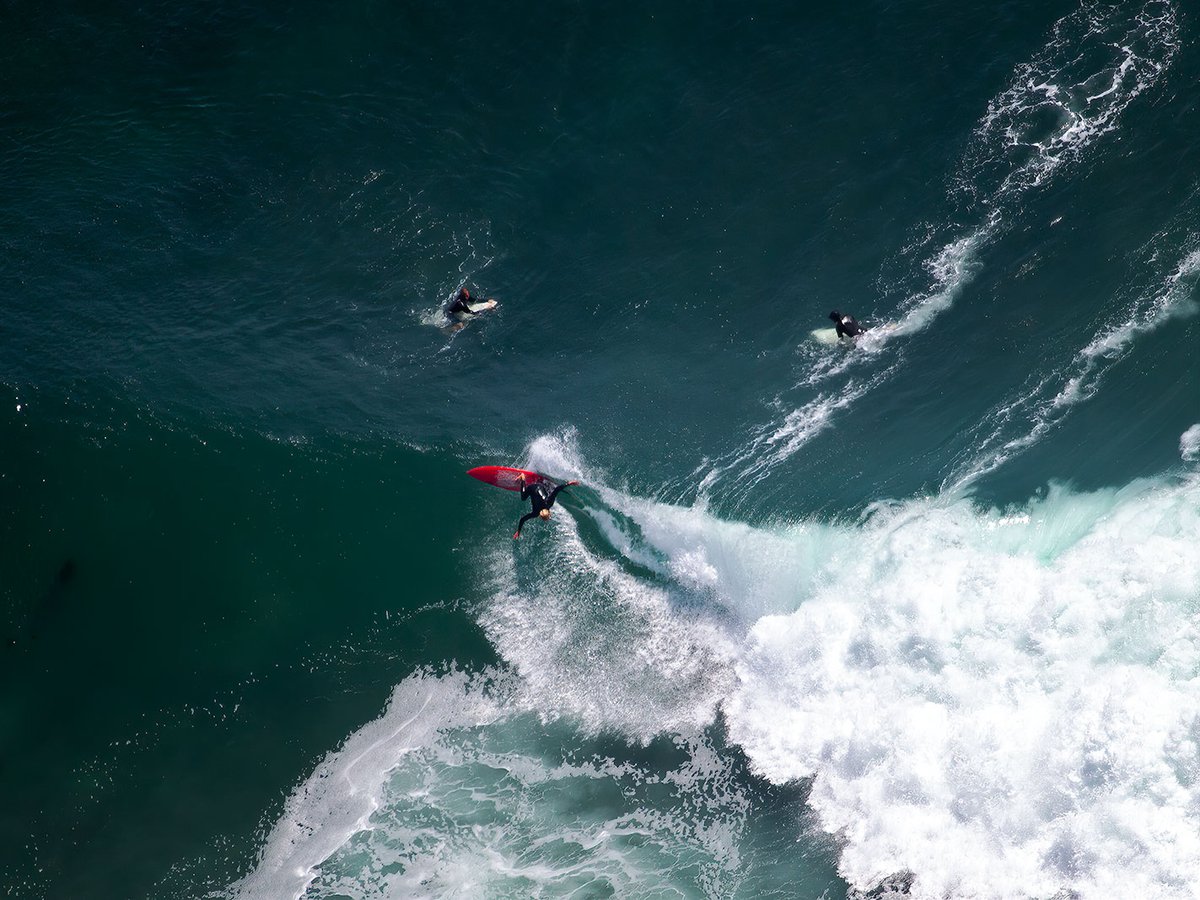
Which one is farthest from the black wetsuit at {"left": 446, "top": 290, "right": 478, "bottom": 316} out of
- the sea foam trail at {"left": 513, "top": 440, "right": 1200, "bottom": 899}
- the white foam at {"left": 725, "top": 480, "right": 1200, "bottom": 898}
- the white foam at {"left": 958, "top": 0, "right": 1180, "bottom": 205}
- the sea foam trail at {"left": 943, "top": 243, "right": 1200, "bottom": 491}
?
the white foam at {"left": 958, "top": 0, "right": 1180, "bottom": 205}

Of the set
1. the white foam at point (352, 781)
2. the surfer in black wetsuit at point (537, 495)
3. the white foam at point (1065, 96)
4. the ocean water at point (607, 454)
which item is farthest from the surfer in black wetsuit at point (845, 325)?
the white foam at point (352, 781)

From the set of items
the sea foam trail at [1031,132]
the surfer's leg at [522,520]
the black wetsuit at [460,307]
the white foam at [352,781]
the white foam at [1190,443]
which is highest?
the sea foam trail at [1031,132]

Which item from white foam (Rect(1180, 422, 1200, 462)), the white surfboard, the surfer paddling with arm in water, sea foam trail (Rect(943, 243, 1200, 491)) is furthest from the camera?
the white surfboard

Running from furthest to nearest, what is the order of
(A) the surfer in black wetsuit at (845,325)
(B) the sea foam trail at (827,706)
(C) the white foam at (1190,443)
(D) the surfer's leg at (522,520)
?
(C) the white foam at (1190,443)
(A) the surfer in black wetsuit at (845,325)
(D) the surfer's leg at (522,520)
(B) the sea foam trail at (827,706)

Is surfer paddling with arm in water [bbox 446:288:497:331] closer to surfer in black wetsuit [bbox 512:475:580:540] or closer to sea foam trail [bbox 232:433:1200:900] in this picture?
sea foam trail [bbox 232:433:1200:900]

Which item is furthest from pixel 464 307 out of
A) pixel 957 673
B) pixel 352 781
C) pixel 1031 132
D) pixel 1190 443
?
pixel 1190 443

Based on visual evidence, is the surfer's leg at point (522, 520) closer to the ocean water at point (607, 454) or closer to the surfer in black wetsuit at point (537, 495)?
the surfer in black wetsuit at point (537, 495)

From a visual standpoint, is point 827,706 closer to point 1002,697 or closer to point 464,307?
point 1002,697
